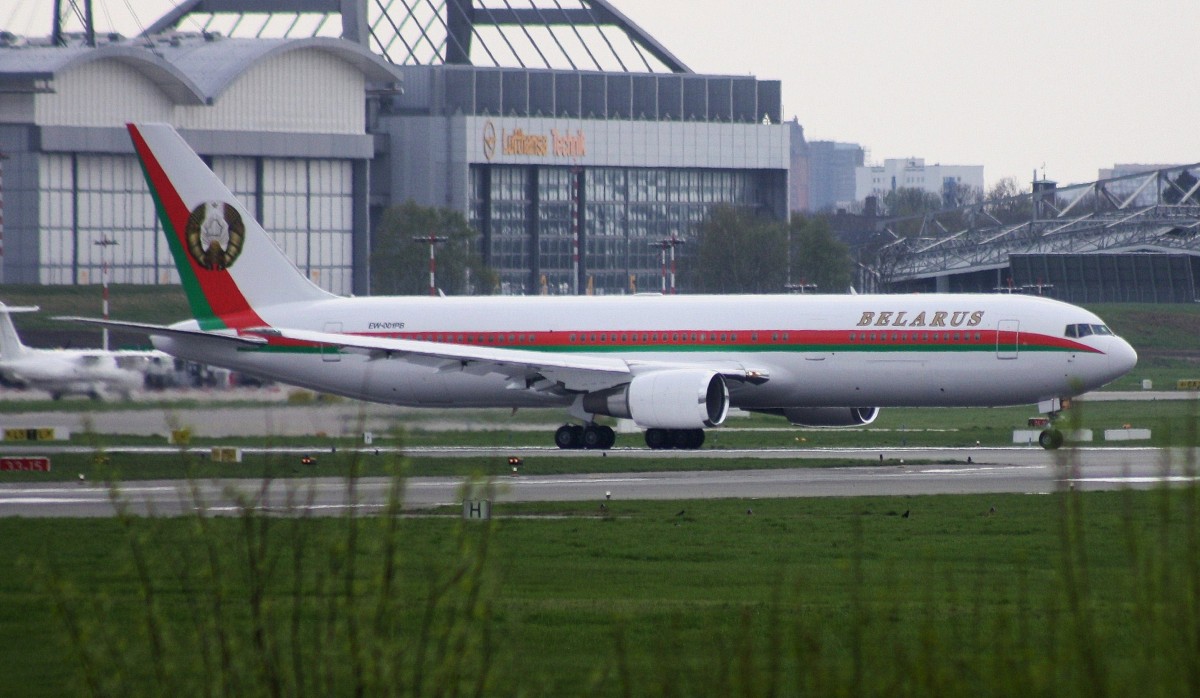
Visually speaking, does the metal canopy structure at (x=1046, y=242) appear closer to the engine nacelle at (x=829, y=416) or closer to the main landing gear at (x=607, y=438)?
the engine nacelle at (x=829, y=416)

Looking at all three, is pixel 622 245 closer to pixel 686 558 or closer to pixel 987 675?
pixel 686 558

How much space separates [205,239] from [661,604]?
3109 centimetres

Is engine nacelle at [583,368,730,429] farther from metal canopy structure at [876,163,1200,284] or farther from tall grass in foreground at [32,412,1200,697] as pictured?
metal canopy structure at [876,163,1200,284]

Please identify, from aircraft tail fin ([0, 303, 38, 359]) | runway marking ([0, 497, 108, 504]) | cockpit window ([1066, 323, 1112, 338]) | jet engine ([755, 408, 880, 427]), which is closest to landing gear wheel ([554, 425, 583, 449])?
jet engine ([755, 408, 880, 427])

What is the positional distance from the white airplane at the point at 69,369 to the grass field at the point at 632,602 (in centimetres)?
1792

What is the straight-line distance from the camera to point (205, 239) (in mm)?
46562

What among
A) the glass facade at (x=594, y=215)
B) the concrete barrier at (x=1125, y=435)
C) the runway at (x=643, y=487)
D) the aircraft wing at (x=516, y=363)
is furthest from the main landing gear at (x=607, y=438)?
the glass facade at (x=594, y=215)

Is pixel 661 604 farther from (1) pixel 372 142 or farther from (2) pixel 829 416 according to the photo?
(1) pixel 372 142

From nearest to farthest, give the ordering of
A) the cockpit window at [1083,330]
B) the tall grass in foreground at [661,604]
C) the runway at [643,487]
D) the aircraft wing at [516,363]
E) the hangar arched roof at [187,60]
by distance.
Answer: the tall grass in foreground at [661,604], the runway at [643,487], the cockpit window at [1083,330], the aircraft wing at [516,363], the hangar arched roof at [187,60]

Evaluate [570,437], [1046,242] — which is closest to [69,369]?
[570,437]

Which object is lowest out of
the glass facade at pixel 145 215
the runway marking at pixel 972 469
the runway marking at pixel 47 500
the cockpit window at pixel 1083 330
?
the runway marking at pixel 47 500

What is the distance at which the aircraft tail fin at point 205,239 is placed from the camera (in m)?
46.4

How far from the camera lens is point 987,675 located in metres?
13.5

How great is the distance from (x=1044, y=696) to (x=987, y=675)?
A: 144 inches
